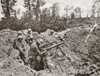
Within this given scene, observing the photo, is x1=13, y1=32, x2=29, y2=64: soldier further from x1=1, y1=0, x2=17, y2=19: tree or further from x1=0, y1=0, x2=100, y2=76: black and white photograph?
x1=1, y1=0, x2=17, y2=19: tree

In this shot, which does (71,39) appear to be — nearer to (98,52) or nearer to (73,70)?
(98,52)

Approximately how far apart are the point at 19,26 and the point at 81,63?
980 cm

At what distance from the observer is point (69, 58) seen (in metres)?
8.88

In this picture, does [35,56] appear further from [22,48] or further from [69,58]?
[69,58]

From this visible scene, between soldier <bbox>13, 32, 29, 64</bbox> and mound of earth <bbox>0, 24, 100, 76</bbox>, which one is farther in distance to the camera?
soldier <bbox>13, 32, 29, 64</bbox>

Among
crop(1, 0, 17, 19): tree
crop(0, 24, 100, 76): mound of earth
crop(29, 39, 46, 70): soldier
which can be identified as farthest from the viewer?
crop(1, 0, 17, 19): tree

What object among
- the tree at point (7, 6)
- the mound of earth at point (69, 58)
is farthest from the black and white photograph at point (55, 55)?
the tree at point (7, 6)

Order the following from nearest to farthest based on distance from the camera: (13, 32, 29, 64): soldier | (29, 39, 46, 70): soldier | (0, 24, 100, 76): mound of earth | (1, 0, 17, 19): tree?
(0, 24, 100, 76): mound of earth, (29, 39, 46, 70): soldier, (13, 32, 29, 64): soldier, (1, 0, 17, 19): tree

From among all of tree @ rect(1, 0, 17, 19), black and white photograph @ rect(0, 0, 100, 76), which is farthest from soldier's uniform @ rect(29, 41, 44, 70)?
tree @ rect(1, 0, 17, 19)

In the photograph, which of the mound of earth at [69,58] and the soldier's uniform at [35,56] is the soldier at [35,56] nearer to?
the soldier's uniform at [35,56]

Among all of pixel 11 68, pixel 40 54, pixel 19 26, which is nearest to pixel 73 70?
pixel 40 54

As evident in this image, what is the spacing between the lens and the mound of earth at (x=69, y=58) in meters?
7.34

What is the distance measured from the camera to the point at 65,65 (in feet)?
28.0

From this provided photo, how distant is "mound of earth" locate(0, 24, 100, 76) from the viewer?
7.34 meters
